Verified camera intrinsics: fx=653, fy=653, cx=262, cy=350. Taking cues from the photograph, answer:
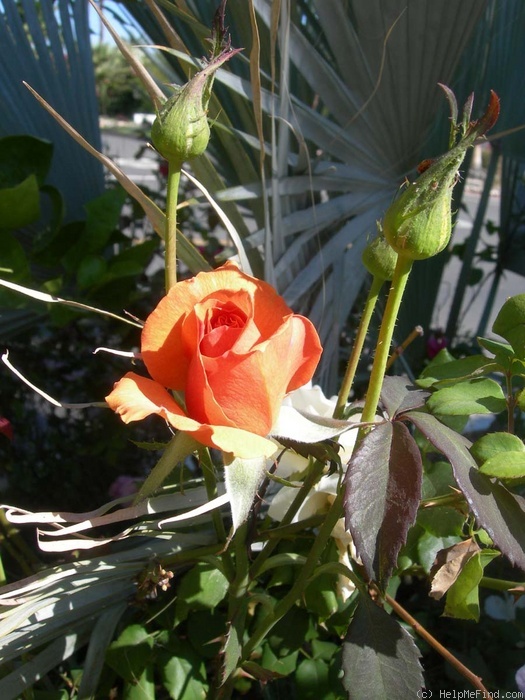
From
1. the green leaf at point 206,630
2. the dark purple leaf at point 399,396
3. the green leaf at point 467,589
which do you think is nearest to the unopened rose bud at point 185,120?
the dark purple leaf at point 399,396

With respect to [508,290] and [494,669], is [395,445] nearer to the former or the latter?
[494,669]

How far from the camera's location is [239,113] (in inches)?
33.6

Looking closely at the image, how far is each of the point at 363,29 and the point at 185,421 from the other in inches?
25.2

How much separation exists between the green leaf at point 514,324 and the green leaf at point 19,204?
614mm

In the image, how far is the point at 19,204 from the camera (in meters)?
0.85

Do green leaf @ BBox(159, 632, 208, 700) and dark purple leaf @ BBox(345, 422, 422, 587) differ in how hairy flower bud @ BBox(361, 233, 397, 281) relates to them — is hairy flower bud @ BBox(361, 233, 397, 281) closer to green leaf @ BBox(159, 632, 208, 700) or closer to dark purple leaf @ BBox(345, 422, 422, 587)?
dark purple leaf @ BBox(345, 422, 422, 587)

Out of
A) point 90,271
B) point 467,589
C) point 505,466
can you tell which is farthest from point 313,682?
point 90,271

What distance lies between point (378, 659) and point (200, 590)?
0.67 ft

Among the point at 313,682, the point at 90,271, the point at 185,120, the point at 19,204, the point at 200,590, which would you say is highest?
the point at 185,120

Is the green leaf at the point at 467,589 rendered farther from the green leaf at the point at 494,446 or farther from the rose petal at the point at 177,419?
the rose petal at the point at 177,419

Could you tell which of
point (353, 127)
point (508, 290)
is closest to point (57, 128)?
point (353, 127)

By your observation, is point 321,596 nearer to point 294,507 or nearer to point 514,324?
point 294,507

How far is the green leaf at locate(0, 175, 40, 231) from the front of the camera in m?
0.83

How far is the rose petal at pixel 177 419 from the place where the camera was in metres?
0.35
